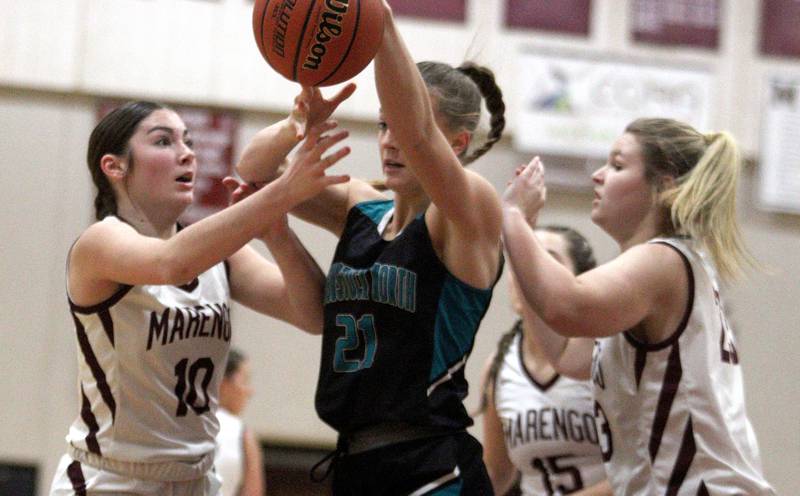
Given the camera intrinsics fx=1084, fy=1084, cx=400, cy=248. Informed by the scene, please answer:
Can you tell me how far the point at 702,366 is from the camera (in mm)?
3010

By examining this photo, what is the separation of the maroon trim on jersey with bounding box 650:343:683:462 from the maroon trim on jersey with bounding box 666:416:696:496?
65 mm

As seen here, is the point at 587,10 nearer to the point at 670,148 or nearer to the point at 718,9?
the point at 718,9

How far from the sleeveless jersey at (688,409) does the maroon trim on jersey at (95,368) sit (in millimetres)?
1468

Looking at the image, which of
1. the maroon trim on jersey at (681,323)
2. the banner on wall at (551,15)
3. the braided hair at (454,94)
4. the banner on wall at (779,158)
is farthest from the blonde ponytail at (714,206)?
the banner on wall at (779,158)

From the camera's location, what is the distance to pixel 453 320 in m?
2.85

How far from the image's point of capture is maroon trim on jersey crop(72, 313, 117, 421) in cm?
315

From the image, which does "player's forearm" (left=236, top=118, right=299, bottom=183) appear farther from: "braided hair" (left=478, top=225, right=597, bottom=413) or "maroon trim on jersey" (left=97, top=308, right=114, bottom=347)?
"braided hair" (left=478, top=225, right=597, bottom=413)

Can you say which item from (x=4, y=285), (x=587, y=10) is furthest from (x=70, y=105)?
(x=587, y=10)

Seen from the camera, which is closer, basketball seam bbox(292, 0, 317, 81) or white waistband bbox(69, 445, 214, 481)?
basketball seam bbox(292, 0, 317, 81)

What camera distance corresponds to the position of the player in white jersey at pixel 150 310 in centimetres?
303

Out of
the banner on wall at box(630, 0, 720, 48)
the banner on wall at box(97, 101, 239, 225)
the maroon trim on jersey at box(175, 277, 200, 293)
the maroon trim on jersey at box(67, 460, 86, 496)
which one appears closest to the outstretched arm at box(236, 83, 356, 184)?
the maroon trim on jersey at box(175, 277, 200, 293)

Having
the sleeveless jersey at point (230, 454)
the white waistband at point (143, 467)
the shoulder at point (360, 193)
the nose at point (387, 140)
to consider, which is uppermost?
the nose at point (387, 140)

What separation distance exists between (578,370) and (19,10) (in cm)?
554

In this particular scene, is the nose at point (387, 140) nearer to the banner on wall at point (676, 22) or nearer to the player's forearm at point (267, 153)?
the player's forearm at point (267, 153)
